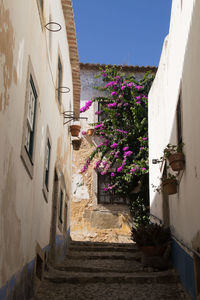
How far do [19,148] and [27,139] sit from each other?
817 mm

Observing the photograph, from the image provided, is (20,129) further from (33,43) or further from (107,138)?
(107,138)

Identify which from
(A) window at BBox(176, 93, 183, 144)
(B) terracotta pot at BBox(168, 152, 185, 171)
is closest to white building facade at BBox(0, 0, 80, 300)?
(B) terracotta pot at BBox(168, 152, 185, 171)

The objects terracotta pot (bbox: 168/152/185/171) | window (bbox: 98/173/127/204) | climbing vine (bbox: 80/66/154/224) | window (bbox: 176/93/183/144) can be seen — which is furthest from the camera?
Result: window (bbox: 98/173/127/204)

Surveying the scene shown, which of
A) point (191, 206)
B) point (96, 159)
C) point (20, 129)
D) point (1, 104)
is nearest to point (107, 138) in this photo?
point (96, 159)

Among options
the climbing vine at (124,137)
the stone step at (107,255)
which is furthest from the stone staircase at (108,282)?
the climbing vine at (124,137)

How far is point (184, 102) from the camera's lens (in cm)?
717

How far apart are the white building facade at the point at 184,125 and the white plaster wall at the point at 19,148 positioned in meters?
2.39

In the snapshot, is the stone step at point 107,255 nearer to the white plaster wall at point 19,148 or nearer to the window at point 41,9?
the white plaster wall at point 19,148

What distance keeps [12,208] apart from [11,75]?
1.55 meters

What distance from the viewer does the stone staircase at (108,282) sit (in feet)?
22.5

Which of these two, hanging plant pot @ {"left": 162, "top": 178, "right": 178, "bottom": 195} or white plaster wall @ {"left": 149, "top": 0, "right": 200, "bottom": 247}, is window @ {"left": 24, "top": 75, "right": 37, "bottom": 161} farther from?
hanging plant pot @ {"left": 162, "top": 178, "right": 178, "bottom": 195}

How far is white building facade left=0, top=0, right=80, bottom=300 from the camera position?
4508mm

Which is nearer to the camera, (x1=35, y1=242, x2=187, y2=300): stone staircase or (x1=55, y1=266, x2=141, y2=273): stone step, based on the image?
(x1=35, y1=242, x2=187, y2=300): stone staircase

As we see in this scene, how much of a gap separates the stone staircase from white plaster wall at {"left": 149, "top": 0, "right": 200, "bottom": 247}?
91 centimetres
